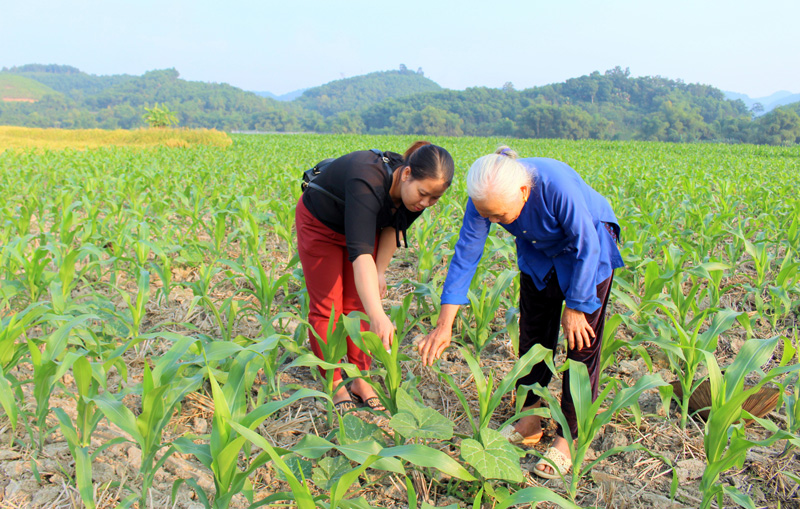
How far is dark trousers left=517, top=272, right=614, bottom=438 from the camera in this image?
187 cm

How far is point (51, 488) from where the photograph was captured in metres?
1.71

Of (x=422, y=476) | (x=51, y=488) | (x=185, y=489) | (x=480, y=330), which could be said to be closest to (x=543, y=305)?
(x=480, y=330)

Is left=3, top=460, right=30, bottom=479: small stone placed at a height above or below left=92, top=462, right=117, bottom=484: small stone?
above

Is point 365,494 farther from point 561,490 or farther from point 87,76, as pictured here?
point 87,76

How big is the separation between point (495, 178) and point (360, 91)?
177 m

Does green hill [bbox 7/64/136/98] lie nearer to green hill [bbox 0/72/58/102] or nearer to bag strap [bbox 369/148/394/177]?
green hill [bbox 0/72/58/102]

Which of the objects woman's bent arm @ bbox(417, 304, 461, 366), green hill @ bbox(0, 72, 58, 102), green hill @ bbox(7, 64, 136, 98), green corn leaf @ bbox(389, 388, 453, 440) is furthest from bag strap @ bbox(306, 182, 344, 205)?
green hill @ bbox(7, 64, 136, 98)

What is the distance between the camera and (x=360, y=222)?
1.85m

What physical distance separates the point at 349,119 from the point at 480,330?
87061 millimetres

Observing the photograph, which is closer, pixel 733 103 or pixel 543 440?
pixel 543 440

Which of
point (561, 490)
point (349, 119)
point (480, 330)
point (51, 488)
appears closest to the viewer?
point (51, 488)

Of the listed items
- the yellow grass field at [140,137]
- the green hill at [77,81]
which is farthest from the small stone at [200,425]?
the green hill at [77,81]

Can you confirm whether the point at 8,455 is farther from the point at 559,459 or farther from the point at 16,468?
the point at 559,459

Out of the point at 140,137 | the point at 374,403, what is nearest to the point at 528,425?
the point at 374,403
